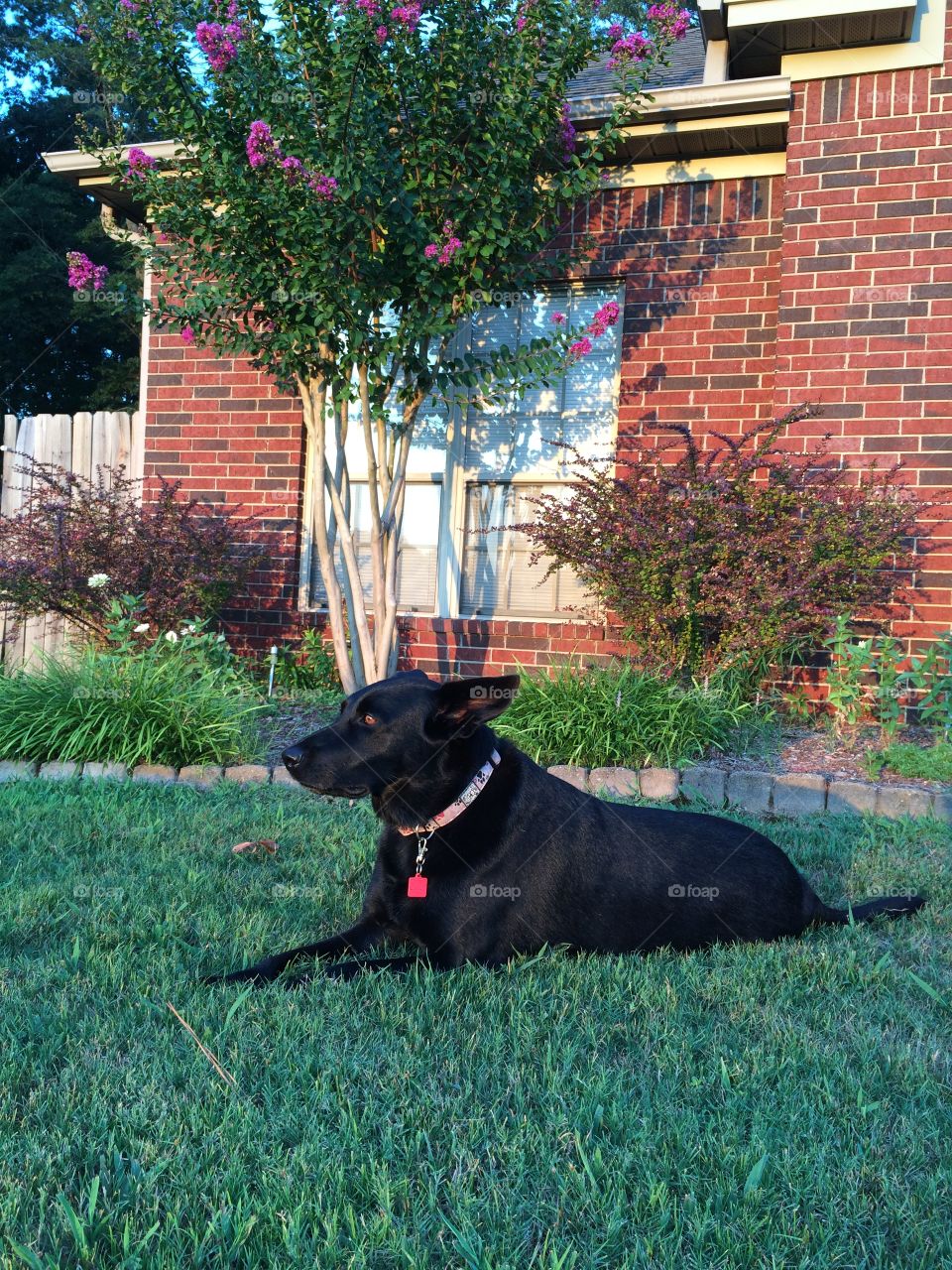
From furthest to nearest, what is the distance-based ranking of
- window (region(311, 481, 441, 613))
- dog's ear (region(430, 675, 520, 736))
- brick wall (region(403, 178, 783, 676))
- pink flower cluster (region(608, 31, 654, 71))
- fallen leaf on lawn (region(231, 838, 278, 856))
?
1. window (region(311, 481, 441, 613))
2. brick wall (region(403, 178, 783, 676))
3. pink flower cluster (region(608, 31, 654, 71))
4. fallen leaf on lawn (region(231, 838, 278, 856))
5. dog's ear (region(430, 675, 520, 736))

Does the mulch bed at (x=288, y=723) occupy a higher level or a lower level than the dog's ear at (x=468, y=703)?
lower

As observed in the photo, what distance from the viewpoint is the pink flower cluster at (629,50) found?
595 cm

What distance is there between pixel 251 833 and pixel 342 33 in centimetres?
437

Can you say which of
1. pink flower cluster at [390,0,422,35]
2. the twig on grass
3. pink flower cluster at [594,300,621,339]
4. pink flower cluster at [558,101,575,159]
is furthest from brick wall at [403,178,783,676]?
the twig on grass

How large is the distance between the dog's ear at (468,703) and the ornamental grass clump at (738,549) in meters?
3.04

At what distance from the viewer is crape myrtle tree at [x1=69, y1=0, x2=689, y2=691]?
5.57 meters

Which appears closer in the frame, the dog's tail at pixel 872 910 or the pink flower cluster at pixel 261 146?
the dog's tail at pixel 872 910

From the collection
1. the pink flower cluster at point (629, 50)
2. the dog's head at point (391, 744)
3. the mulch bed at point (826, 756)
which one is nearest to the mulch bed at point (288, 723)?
the mulch bed at point (826, 756)

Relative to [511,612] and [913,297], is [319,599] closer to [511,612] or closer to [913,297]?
[511,612]

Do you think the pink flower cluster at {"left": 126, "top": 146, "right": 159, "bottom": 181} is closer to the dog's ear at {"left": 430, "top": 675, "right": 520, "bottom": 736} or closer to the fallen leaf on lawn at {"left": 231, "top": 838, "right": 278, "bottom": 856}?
the fallen leaf on lawn at {"left": 231, "top": 838, "right": 278, "bottom": 856}

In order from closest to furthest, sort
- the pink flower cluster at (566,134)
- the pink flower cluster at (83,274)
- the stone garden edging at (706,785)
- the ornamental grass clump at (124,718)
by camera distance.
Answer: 1. the stone garden edging at (706,785)
2. the ornamental grass clump at (124,718)
3. the pink flower cluster at (566,134)
4. the pink flower cluster at (83,274)

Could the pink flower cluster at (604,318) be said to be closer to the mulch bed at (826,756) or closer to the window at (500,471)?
the window at (500,471)

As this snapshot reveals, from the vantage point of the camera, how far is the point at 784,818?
4555mm

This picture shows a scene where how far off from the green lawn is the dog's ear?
64 centimetres
